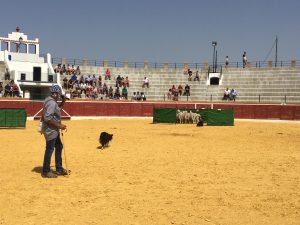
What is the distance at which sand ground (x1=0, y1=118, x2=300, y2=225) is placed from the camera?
20.6ft

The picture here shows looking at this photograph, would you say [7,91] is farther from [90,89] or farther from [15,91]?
[90,89]

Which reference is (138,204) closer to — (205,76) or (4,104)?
(4,104)

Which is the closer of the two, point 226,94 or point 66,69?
point 226,94

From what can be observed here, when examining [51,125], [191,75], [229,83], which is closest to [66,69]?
[191,75]

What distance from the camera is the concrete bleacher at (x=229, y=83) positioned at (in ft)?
126

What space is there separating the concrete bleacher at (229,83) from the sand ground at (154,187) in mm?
25615

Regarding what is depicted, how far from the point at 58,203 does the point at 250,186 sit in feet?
12.0

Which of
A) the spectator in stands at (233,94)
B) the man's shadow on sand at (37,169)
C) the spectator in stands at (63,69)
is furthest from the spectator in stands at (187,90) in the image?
the man's shadow on sand at (37,169)

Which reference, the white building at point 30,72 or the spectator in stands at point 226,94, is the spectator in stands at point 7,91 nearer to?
the white building at point 30,72

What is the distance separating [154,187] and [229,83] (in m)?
33.8

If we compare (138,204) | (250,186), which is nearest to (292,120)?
(250,186)

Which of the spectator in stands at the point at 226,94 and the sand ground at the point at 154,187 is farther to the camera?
the spectator in stands at the point at 226,94

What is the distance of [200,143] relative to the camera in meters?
16.1

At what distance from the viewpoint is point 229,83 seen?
40938 millimetres
